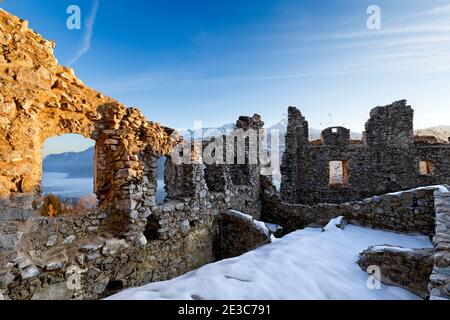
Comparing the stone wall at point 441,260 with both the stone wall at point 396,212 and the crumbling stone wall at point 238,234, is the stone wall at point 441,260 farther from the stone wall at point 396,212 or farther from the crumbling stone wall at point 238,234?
the crumbling stone wall at point 238,234

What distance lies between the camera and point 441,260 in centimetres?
293

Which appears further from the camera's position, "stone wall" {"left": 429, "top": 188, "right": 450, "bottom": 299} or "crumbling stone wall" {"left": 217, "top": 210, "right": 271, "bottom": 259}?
"crumbling stone wall" {"left": 217, "top": 210, "right": 271, "bottom": 259}

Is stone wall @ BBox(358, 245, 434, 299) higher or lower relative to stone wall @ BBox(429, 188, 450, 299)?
lower

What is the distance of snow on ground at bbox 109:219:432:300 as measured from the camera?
2.45m

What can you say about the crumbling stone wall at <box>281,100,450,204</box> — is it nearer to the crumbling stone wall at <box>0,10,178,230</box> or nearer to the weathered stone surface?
the crumbling stone wall at <box>0,10,178,230</box>

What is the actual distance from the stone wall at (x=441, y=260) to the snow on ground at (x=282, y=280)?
1.91ft

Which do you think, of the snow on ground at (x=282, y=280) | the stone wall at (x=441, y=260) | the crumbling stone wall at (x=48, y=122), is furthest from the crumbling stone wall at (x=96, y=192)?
the stone wall at (x=441, y=260)

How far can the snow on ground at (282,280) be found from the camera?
2445 millimetres

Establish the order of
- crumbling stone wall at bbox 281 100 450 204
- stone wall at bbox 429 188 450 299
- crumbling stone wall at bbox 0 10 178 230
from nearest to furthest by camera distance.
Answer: stone wall at bbox 429 188 450 299, crumbling stone wall at bbox 0 10 178 230, crumbling stone wall at bbox 281 100 450 204

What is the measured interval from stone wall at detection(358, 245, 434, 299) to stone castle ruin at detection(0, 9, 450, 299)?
0.03m

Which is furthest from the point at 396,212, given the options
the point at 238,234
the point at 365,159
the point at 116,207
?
the point at 365,159

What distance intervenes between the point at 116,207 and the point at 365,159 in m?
14.6

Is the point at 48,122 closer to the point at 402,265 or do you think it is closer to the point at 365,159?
the point at 402,265

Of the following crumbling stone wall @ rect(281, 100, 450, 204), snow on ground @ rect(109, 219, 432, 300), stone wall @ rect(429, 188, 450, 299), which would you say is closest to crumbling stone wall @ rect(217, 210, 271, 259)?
snow on ground @ rect(109, 219, 432, 300)
